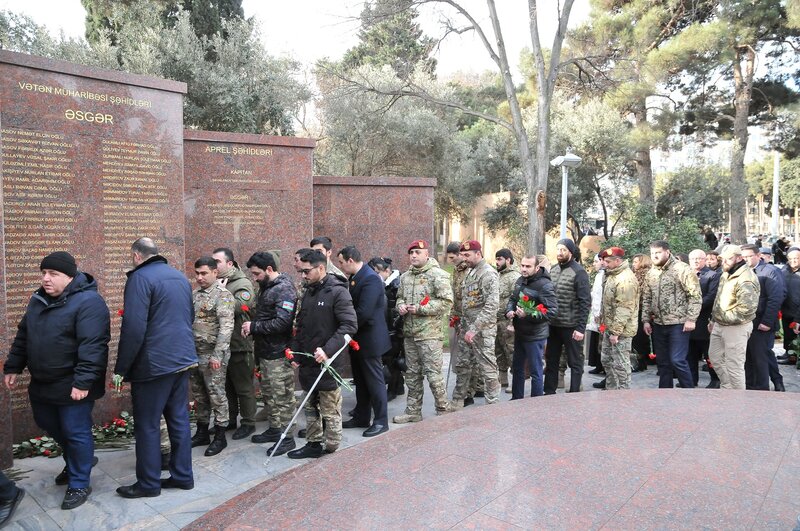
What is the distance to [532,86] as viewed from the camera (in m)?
22.4

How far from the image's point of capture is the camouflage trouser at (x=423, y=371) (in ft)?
19.0

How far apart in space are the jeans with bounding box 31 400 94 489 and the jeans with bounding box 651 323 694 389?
5.80 metres

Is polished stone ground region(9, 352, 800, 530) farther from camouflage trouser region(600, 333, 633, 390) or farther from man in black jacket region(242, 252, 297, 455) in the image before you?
camouflage trouser region(600, 333, 633, 390)

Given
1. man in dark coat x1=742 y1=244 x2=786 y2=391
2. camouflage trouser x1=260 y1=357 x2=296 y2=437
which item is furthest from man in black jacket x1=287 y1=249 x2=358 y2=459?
man in dark coat x1=742 y1=244 x2=786 y2=391

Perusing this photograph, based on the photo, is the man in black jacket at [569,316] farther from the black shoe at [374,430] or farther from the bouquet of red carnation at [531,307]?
the black shoe at [374,430]

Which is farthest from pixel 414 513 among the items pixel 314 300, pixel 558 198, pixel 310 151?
pixel 558 198

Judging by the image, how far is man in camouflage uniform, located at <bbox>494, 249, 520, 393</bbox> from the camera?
702cm

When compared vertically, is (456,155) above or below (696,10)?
below

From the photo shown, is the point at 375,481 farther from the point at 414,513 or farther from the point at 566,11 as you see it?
the point at 566,11

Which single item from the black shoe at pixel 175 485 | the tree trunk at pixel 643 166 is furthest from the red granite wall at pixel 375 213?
the tree trunk at pixel 643 166

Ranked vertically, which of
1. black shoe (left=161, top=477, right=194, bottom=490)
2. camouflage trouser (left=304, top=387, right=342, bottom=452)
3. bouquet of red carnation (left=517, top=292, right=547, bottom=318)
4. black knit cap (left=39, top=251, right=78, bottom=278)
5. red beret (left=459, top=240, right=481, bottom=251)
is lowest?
black shoe (left=161, top=477, right=194, bottom=490)

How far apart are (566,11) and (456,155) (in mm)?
7439

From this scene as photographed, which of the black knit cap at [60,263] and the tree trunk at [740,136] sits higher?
the tree trunk at [740,136]

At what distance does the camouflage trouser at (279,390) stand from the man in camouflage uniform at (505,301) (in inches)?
107
